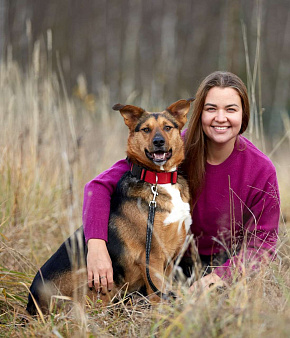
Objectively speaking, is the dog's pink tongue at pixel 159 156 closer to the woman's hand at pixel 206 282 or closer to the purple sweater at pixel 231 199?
the purple sweater at pixel 231 199

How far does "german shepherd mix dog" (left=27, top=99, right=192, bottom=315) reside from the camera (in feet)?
8.19

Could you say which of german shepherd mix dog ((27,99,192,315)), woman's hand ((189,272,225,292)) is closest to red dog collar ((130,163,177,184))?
german shepherd mix dog ((27,99,192,315))

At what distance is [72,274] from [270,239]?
1226 millimetres

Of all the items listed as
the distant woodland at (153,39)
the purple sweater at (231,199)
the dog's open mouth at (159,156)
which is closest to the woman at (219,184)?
the purple sweater at (231,199)

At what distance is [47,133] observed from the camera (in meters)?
4.32

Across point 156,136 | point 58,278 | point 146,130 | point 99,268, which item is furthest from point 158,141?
point 58,278

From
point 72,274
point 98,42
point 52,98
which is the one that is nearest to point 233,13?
point 52,98

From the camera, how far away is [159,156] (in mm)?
2656

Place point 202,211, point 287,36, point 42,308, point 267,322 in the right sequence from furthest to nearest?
1. point 287,36
2. point 202,211
3. point 42,308
4. point 267,322

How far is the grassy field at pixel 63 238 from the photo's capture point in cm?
163

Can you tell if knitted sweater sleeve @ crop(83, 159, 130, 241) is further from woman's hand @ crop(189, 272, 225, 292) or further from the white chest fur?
woman's hand @ crop(189, 272, 225, 292)

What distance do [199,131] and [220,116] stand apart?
→ 23 centimetres

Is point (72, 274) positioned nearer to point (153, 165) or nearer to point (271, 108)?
point (153, 165)

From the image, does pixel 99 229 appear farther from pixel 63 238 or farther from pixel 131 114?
pixel 63 238
